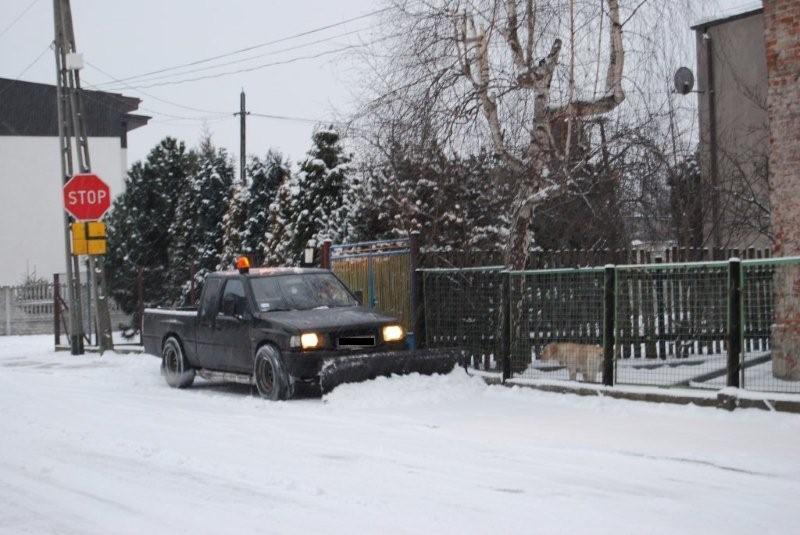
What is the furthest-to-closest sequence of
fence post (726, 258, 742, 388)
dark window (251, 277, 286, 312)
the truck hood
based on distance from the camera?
dark window (251, 277, 286, 312) → the truck hood → fence post (726, 258, 742, 388)

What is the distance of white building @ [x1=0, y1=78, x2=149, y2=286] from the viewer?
53.1m

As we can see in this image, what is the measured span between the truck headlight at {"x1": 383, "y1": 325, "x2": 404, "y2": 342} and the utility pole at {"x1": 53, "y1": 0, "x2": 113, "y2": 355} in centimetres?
1178

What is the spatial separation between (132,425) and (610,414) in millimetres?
5171

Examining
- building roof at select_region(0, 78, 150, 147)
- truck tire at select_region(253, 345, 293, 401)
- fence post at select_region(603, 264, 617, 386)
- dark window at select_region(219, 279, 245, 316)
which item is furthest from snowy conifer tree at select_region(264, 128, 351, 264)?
building roof at select_region(0, 78, 150, 147)

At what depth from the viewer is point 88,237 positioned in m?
23.5

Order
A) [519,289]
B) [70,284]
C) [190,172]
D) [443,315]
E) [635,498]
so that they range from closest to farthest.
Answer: [635,498]
[519,289]
[443,315]
[70,284]
[190,172]

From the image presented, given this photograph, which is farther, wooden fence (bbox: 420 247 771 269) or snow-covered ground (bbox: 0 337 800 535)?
wooden fence (bbox: 420 247 771 269)

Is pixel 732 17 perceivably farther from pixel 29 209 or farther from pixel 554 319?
pixel 29 209

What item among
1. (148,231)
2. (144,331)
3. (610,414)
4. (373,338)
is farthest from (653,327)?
(148,231)

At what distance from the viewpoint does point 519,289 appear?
14.6 m

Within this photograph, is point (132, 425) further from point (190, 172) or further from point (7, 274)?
point (7, 274)

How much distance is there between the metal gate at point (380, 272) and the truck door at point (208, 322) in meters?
2.05

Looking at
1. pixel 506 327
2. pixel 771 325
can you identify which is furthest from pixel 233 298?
pixel 771 325

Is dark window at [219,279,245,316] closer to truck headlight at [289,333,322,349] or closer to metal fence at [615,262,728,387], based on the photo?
truck headlight at [289,333,322,349]
